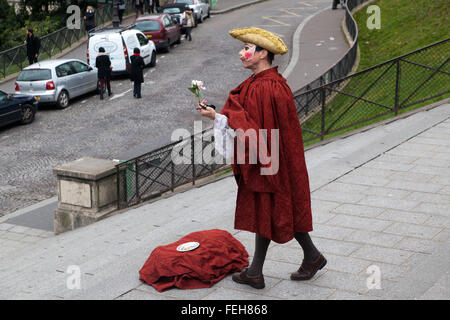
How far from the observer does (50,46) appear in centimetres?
2864

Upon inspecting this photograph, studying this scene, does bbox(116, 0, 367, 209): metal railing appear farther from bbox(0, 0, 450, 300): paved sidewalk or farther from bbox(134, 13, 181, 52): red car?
bbox(134, 13, 181, 52): red car

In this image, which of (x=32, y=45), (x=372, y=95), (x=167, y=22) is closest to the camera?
(x=372, y=95)

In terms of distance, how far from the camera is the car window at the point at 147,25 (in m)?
27.7

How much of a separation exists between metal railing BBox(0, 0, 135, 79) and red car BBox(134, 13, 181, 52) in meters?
3.60

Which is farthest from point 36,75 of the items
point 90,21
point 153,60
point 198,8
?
point 198,8

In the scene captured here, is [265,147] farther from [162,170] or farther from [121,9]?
[121,9]

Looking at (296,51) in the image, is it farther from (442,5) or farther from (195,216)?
(195,216)

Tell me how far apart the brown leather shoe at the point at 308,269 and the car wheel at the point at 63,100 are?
1553 centimetres

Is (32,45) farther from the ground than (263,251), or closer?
closer

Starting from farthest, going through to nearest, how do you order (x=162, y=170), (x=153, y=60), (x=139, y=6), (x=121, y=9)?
(x=139, y=6)
(x=121, y=9)
(x=153, y=60)
(x=162, y=170)

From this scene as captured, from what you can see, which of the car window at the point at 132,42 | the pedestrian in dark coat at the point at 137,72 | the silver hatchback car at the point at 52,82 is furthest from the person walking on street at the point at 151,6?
the pedestrian in dark coat at the point at 137,72

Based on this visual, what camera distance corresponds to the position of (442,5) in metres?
23.5

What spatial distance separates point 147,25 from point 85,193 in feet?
60.4

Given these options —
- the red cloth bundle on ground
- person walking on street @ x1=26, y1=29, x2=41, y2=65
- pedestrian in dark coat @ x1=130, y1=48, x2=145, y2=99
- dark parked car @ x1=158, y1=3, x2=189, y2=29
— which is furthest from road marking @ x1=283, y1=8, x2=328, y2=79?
the red cloth bundle on ground
